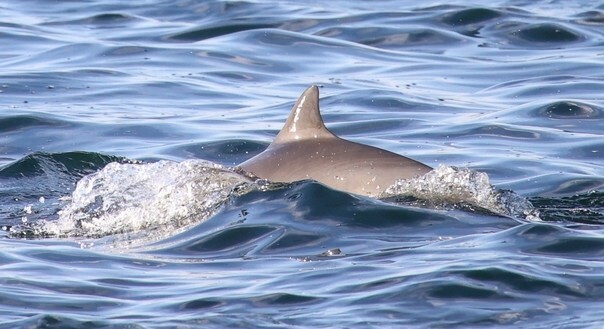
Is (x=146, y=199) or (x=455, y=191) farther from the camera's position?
(x=146, y=199)

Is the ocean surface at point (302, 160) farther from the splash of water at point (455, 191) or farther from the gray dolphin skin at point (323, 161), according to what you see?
the gray dolphin skin at point (323, 161)

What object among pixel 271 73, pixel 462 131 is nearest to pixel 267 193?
pixel 462 131

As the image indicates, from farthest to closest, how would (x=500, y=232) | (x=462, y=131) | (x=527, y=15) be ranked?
(x=527, y=15), (x=462, y=131), (x=500, y=232)

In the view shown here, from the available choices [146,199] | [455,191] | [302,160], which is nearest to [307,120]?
[302,160]

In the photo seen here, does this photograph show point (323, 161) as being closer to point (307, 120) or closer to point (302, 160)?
point (302, 160)

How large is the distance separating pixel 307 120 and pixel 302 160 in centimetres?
28

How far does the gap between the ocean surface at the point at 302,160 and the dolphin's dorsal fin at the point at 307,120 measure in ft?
1.54

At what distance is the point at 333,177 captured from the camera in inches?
376

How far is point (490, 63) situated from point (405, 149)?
5.27 meters

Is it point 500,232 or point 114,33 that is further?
point 114,33

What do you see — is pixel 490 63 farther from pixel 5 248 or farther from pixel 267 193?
pixel 5 248

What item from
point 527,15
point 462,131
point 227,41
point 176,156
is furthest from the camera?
point 527,15

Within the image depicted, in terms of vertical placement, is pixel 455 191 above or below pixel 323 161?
below

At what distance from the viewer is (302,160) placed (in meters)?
9.64
